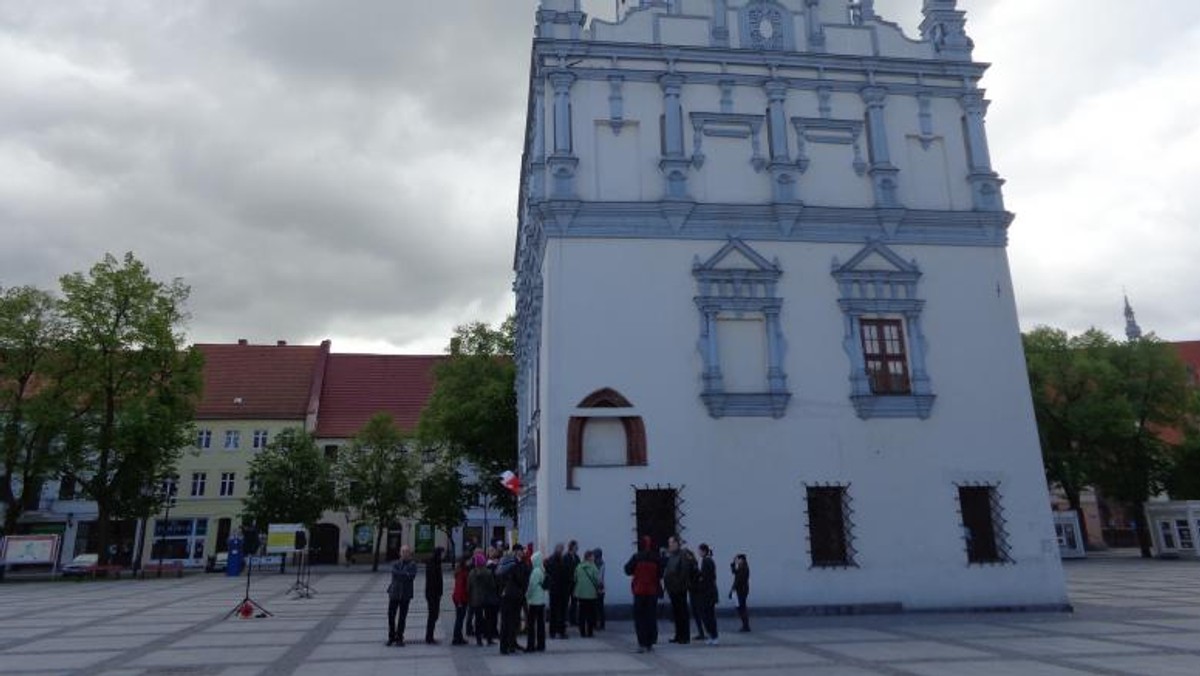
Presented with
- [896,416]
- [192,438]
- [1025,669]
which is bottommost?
[1025,669]

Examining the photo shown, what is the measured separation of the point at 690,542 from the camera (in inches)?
669

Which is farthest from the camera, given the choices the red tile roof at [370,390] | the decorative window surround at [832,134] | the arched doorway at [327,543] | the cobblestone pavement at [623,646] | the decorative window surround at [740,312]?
the red tile roof at [370,390]

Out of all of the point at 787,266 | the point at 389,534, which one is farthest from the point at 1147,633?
the point at 389,534

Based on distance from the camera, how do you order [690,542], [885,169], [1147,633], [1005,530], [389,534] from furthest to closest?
[389,534]
[885,169]
[1005,530]
[690,542]
[1147,633]

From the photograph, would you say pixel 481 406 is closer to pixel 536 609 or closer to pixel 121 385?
pixel 121 385

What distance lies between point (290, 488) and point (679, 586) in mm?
34026

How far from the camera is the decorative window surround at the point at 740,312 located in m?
17.8

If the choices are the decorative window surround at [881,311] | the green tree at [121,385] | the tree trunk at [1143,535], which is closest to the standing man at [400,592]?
the decorative window surround at [881,311]

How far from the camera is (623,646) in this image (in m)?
13.3

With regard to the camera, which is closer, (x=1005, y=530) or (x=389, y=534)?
(x=1005, y=530)

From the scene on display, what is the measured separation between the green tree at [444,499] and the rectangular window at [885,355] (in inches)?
1061

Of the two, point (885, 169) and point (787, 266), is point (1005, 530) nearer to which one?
point (787, 266)

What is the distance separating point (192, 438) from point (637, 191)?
31.7 metres

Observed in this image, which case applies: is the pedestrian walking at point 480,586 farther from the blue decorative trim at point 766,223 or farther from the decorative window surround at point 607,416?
the blue decorative trim at point 766,223
